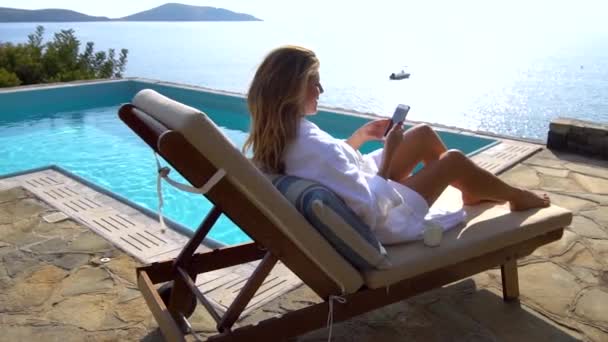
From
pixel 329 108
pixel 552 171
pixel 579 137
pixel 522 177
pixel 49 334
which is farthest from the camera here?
pixel 329 108

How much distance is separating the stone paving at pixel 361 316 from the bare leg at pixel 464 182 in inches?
20.2

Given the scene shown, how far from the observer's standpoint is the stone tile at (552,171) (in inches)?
170

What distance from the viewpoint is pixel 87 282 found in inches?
107

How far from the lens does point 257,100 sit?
1895 millimetres

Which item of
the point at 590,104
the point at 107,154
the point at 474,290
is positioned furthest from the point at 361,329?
the point at 590,104

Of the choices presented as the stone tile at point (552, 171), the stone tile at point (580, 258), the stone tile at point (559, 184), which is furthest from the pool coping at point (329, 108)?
the stone tile at point (580, 258)

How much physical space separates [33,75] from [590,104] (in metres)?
18.0

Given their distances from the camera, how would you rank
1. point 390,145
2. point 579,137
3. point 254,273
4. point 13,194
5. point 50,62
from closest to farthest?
point 254,273, point 390,145, point 13,194, point 579,137, point 50,62

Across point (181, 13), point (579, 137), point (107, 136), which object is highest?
point (181, 13)

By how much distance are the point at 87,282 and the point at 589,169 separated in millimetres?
4129

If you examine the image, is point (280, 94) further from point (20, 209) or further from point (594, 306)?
point (20, 209)

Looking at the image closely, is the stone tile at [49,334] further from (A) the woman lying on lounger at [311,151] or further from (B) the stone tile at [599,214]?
(B) the stone tile at [599,214]

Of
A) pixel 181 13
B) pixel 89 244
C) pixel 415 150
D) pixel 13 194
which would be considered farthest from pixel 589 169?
pixel 181 13

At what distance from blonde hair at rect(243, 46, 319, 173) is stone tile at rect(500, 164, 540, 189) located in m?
2.75
